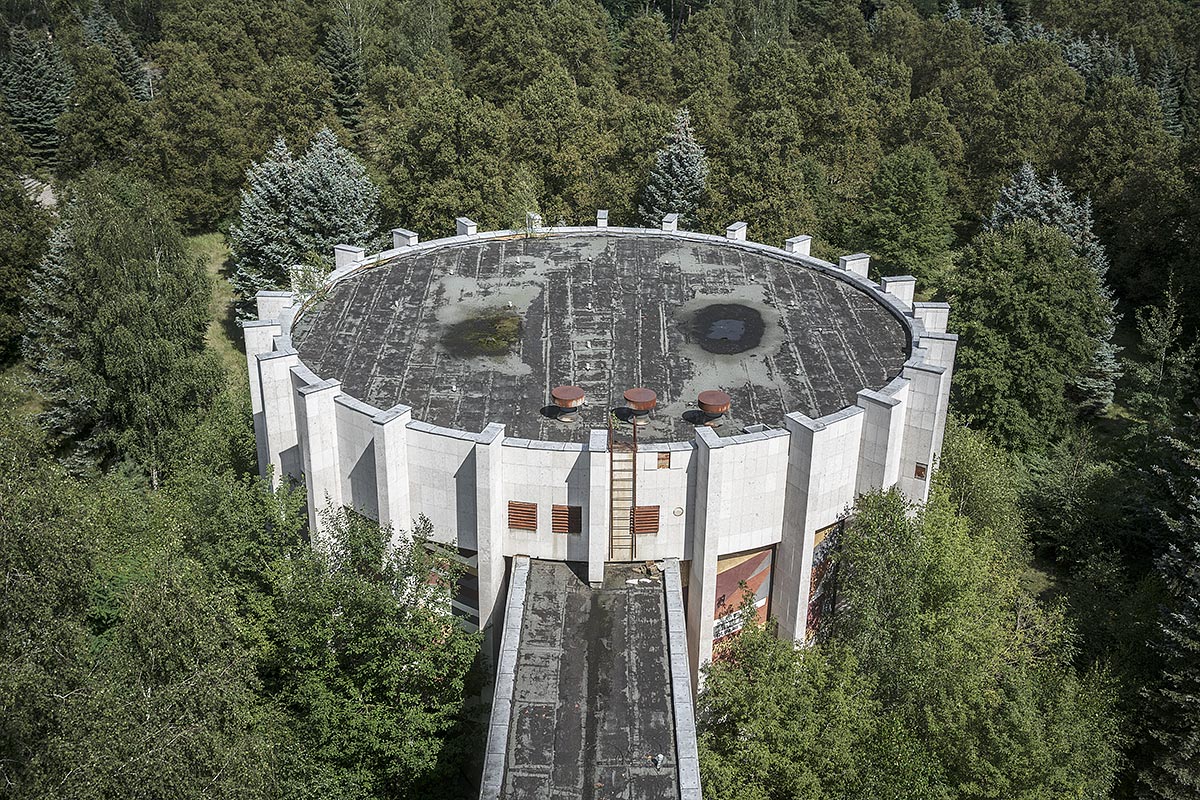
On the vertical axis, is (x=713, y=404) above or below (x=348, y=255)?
below

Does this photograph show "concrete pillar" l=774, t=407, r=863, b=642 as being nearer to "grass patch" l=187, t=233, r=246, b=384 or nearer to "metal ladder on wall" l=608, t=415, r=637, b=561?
"metal ladder on wall" l=608, t=415, r=637, b=561

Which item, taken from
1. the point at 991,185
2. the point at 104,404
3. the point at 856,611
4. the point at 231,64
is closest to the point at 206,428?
the point at 104,404

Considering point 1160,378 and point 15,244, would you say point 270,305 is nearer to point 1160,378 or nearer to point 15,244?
point 15,244

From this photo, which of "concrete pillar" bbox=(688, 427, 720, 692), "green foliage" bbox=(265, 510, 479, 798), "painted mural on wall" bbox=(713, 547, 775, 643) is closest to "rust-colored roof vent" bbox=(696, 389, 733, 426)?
"concrete pillar" bbox=(688, 427, 720, 692)

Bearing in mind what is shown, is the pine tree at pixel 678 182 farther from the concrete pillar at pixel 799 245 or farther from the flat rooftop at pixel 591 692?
the flat rooftop at pixel 591 692

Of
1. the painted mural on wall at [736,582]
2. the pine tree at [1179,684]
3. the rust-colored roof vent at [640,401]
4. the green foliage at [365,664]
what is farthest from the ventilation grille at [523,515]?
the pine tree at [1179,684]

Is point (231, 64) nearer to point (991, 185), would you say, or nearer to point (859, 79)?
point (859, 79)

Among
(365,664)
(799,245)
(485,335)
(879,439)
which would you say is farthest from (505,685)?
(799,245)
